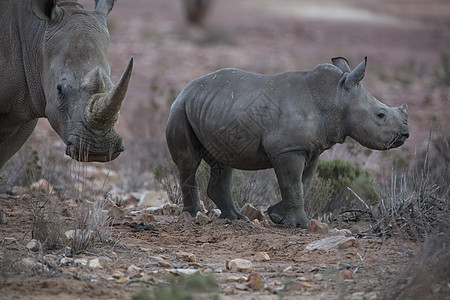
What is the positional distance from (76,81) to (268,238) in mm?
1965

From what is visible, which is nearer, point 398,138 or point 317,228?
point 317,228

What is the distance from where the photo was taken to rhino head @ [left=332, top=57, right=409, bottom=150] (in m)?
6.81

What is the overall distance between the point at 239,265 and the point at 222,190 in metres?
1.85

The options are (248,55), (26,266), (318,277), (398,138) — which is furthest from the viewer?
(248,55)

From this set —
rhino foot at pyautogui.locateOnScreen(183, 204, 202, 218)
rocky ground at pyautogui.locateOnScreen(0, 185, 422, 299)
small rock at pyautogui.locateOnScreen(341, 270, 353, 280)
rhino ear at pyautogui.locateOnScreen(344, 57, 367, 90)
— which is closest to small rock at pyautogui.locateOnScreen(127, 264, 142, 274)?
rocky ground at pyautogui.locateOnScreen(0, 185, 422, 299)

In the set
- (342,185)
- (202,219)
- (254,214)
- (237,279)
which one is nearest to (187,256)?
(237,279)

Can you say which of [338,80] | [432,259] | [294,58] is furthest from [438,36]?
[432,259]

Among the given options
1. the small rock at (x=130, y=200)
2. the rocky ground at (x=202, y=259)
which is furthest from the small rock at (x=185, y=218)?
the small rock at (x=130, y=200)

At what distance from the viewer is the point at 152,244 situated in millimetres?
6367

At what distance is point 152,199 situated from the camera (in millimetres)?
9164

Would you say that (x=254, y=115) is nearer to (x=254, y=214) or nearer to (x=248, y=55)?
(x=254, y=214)

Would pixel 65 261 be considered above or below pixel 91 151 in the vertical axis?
below

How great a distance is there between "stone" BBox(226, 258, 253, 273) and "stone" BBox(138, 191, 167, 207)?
354cm

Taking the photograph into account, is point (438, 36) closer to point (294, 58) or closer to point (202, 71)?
point (294, 58)
